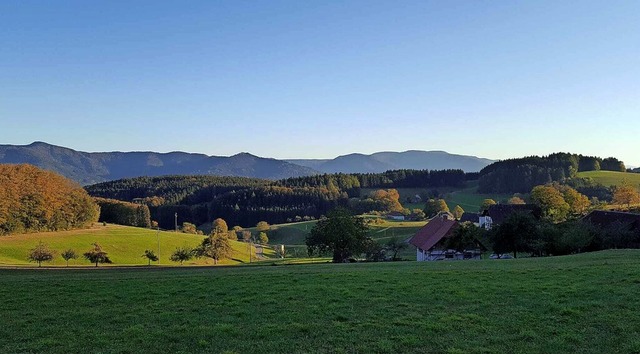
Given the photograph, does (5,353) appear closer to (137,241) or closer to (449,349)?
(449,349)

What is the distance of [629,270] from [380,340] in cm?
1779

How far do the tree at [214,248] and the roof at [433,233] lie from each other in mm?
38876

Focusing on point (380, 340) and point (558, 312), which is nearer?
point (380, 340)

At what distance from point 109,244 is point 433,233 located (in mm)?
69892

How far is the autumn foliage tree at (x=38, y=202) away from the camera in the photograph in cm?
10731

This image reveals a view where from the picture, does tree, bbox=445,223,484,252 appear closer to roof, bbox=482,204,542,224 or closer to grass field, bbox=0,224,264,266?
roof, bbox=482,204,542,224

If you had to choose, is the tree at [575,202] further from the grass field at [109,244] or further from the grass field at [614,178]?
the grass field at [614,178]

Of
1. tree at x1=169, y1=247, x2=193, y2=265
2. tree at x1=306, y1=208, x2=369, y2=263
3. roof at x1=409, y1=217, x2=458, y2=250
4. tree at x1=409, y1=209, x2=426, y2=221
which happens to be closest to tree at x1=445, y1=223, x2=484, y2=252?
roof at x1=409, y1=217, x2=458, y2=250

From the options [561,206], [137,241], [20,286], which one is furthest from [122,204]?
[20,286]

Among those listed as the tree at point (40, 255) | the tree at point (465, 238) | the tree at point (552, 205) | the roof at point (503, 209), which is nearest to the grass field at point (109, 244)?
the tree at point (40, 255)

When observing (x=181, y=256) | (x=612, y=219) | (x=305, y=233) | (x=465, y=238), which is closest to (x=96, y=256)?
(x=181, y=256)

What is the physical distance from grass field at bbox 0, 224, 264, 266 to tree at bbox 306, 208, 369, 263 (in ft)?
127

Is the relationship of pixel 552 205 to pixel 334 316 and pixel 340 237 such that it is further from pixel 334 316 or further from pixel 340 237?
pixel 334 316

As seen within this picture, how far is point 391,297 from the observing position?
18.5 m
